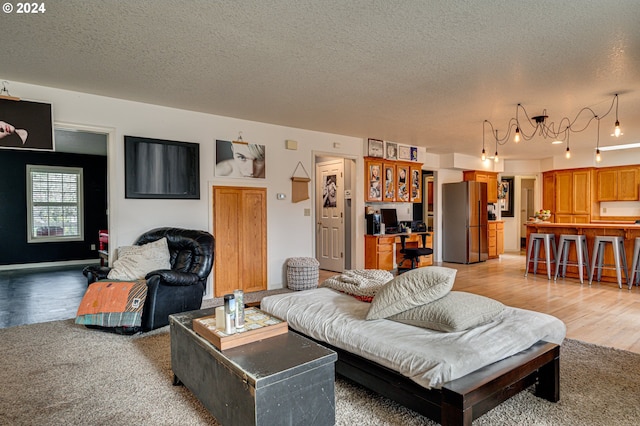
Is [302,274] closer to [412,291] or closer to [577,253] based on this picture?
[412,291]

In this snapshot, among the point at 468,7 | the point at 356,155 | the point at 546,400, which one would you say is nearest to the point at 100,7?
the point at 468,7

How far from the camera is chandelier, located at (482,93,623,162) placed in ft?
16.0

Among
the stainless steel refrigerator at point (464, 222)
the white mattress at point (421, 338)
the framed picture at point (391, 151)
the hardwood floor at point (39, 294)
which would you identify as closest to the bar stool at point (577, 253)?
the stainless steel refrigerator at point (464, 222)

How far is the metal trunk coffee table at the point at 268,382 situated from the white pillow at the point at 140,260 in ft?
6.76

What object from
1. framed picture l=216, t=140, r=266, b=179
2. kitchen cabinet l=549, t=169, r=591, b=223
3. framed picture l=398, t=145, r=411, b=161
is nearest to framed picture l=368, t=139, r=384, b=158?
framed picture l=398, t=145, r=411, b=161

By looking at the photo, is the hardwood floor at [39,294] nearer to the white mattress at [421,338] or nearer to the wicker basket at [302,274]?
the wicker basket at [302,274]

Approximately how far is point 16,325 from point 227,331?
10.8 ft

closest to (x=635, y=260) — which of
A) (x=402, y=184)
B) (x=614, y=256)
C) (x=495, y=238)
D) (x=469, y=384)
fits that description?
(x=614, y=256)

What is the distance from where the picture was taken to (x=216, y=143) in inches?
200

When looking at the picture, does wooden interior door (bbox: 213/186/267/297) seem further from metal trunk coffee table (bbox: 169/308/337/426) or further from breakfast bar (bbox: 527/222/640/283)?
breakfast bar (bbox: 527/222/640/283)

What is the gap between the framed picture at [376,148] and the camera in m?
6.81

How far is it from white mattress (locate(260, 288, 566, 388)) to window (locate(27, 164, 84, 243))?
780cm

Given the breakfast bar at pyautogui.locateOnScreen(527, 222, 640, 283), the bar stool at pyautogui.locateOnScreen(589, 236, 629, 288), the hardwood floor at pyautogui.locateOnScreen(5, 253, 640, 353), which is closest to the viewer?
the hardwood floor at pyautogui.locateOnScreen(5, 253, 640, 353)

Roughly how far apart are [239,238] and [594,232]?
5.82m
